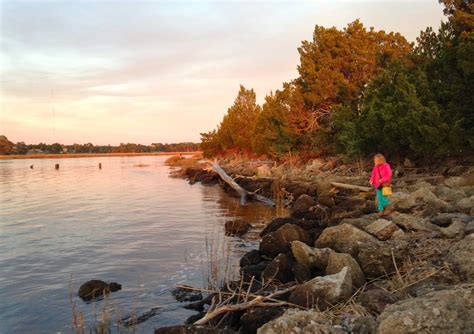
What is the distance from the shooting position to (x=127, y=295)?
888cm

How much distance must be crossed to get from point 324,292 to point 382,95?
54.0 ft

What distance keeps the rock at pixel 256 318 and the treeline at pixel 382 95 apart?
12100mm

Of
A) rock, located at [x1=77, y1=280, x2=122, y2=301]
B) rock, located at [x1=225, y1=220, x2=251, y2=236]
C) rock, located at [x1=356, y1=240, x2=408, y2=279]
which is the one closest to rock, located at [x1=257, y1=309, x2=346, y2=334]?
rock, located at [x1=356, y1=240, x2=408, y2=279]

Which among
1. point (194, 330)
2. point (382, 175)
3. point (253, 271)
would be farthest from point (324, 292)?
point (382, 175)

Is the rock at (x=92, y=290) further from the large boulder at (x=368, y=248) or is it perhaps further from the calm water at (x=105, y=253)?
the large boulder at (x=368, y=248)

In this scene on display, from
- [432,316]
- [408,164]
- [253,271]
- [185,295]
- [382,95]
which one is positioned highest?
[382,95]

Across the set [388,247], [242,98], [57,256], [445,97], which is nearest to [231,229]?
[57,256]

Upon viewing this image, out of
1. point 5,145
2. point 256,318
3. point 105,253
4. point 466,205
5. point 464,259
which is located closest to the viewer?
point 256,318

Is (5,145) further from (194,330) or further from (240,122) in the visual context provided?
(194,330)

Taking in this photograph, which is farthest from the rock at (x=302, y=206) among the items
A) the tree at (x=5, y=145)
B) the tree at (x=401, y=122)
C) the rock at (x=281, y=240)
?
the tree at (x=5, y=145)

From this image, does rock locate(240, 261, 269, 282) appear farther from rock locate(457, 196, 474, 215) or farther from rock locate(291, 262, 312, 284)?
rock locate(457, 196, 474, 215)

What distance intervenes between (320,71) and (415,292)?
25.8 metres

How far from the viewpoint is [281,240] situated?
32.1ft

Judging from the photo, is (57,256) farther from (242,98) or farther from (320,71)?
(242,98)
